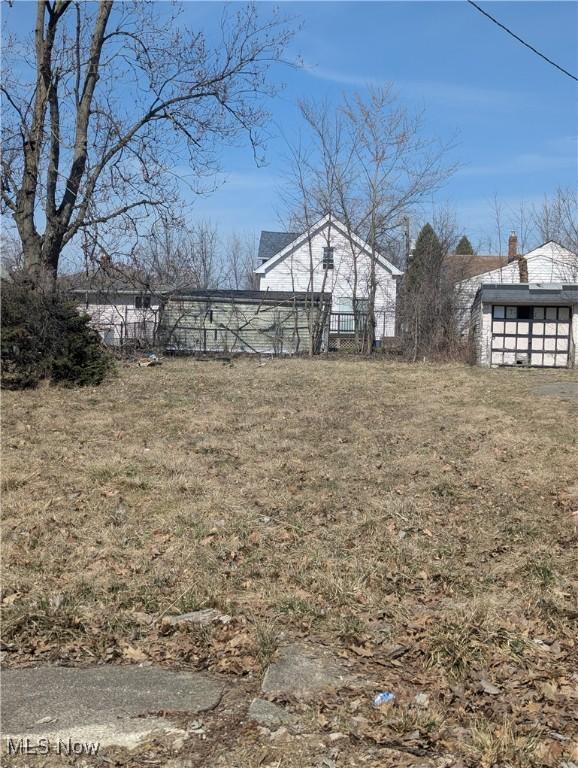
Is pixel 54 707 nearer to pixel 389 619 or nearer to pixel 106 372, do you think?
pixel 389 619

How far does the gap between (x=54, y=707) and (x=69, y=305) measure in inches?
396

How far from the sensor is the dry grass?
3.78m

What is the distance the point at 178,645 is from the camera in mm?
4105

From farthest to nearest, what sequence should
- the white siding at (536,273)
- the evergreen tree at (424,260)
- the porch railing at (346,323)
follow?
the evergreen tree at (424,260) → the white siding at (536,273) → the porch railing at (346,323)

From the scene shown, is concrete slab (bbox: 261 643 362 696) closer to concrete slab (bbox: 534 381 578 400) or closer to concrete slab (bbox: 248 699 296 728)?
concrete slab (bbox: 248 699 296 728)

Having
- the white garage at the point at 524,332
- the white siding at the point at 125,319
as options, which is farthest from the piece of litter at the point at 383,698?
the white garage at the point at 524,332

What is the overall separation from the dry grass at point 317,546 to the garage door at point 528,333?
1295 centimetres

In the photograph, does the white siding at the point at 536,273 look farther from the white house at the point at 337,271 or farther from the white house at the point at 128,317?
the white house at the point at 128,317

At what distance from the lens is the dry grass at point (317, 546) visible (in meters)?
3.78

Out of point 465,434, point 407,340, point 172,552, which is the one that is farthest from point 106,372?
point 407,340

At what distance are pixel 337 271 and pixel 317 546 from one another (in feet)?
94.6

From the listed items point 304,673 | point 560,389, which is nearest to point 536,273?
point 560,389

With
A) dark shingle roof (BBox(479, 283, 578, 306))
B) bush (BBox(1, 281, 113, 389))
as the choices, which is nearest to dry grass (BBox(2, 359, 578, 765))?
bush (BBox(1, 281, 113, 389))

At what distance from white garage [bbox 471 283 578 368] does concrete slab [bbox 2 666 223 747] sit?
20892 mm
